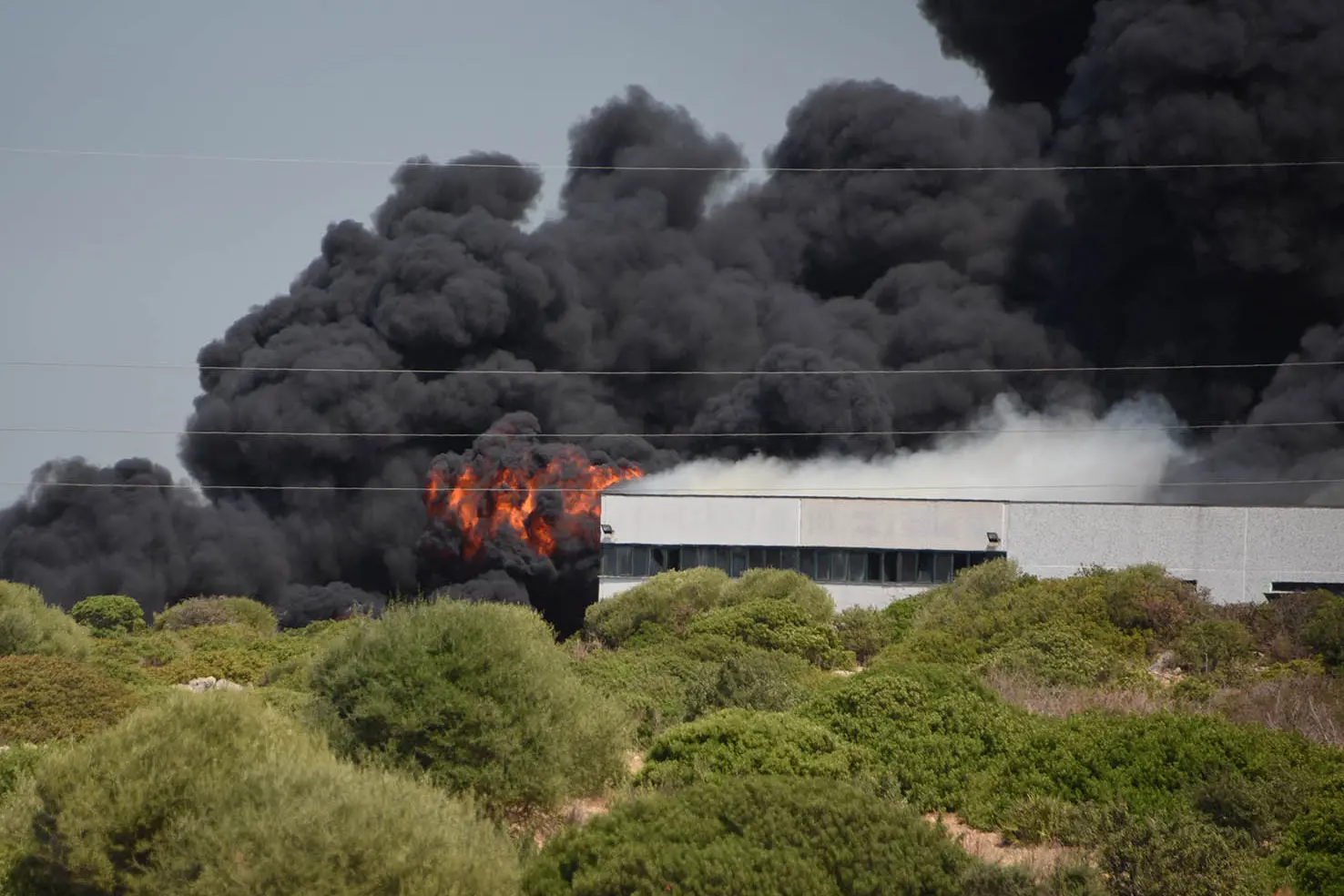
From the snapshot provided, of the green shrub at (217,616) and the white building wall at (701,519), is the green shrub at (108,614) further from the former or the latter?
the white building wall at (701,519)

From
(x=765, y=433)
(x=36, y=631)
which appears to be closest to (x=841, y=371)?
(x=765, y=433)

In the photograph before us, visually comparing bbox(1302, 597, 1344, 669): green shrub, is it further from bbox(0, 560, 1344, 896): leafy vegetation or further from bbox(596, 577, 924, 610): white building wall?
bbox(596, 577, 924, 610): white building wall

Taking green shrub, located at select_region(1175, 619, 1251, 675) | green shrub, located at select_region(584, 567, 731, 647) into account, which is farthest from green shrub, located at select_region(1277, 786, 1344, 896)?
green shrub, located at select_region(584, 567, 731, 647)

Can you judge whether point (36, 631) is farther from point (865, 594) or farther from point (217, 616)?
point (865, 594)

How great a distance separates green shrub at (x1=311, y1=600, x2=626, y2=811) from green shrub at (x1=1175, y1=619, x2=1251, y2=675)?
54.3 feet

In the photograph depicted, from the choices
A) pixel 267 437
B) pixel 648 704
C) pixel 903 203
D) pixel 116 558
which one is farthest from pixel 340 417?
pixel 648 704

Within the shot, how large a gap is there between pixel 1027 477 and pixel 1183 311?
40.6 feet

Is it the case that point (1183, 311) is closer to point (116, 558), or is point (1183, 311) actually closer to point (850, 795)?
point (116, 558)

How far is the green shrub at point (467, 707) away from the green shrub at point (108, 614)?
40223 mm

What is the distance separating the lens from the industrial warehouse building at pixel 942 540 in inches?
1861

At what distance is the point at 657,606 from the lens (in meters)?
42.0

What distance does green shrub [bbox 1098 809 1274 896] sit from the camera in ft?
43.0

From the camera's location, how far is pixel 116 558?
6906 centimetres

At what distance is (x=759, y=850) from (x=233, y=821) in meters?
3.86
